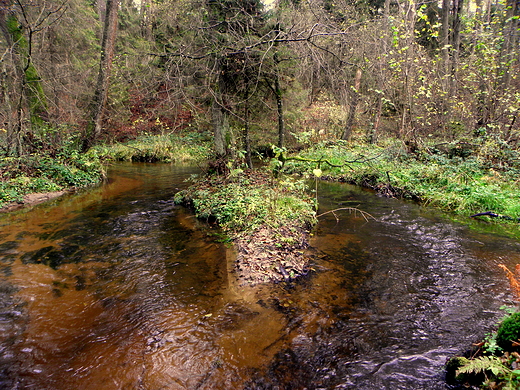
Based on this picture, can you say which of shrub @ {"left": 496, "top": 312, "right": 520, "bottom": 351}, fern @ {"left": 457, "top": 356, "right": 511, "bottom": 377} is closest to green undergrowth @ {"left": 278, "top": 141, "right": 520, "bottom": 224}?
shrub @ {"left": 496, "top": 312, "right": 520, "bottom": 351}

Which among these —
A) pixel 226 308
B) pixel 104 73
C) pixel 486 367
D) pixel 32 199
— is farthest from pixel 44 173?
pixel 486 367

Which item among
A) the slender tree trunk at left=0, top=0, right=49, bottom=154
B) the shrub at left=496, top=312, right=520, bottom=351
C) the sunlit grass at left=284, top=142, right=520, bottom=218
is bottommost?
→ the shrub at left=496, top=312, right=520, bottom=351

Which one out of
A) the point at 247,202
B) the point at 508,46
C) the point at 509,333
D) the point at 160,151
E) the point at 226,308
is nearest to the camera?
the point at 509,333

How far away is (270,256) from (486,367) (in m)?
3.38

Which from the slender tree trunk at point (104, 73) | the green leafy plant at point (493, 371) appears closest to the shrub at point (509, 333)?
the green leafy plant at point (493, 371)

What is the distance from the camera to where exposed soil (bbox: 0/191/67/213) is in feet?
28.2

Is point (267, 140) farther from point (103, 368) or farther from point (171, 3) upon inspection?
point (103, 368)

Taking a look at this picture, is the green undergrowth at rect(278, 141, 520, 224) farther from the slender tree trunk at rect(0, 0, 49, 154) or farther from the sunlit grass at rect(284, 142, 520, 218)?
the slender tree trunk at rect(0, 0, 49, 154)

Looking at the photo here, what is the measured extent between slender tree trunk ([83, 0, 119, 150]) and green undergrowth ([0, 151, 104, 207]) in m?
1.17

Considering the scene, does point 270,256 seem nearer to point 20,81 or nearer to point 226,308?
point 226,308

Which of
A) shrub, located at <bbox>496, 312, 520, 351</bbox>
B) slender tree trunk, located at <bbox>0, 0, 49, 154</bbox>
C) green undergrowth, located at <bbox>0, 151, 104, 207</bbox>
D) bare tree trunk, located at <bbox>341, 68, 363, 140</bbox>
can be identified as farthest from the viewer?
bare tree trunk, located at <bbox>341, 68, 363, 140</bbox>

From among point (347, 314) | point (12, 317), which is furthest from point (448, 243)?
point (12, 317)

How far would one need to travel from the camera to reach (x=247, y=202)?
24.3 feet

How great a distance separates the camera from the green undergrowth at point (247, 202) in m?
6.80
